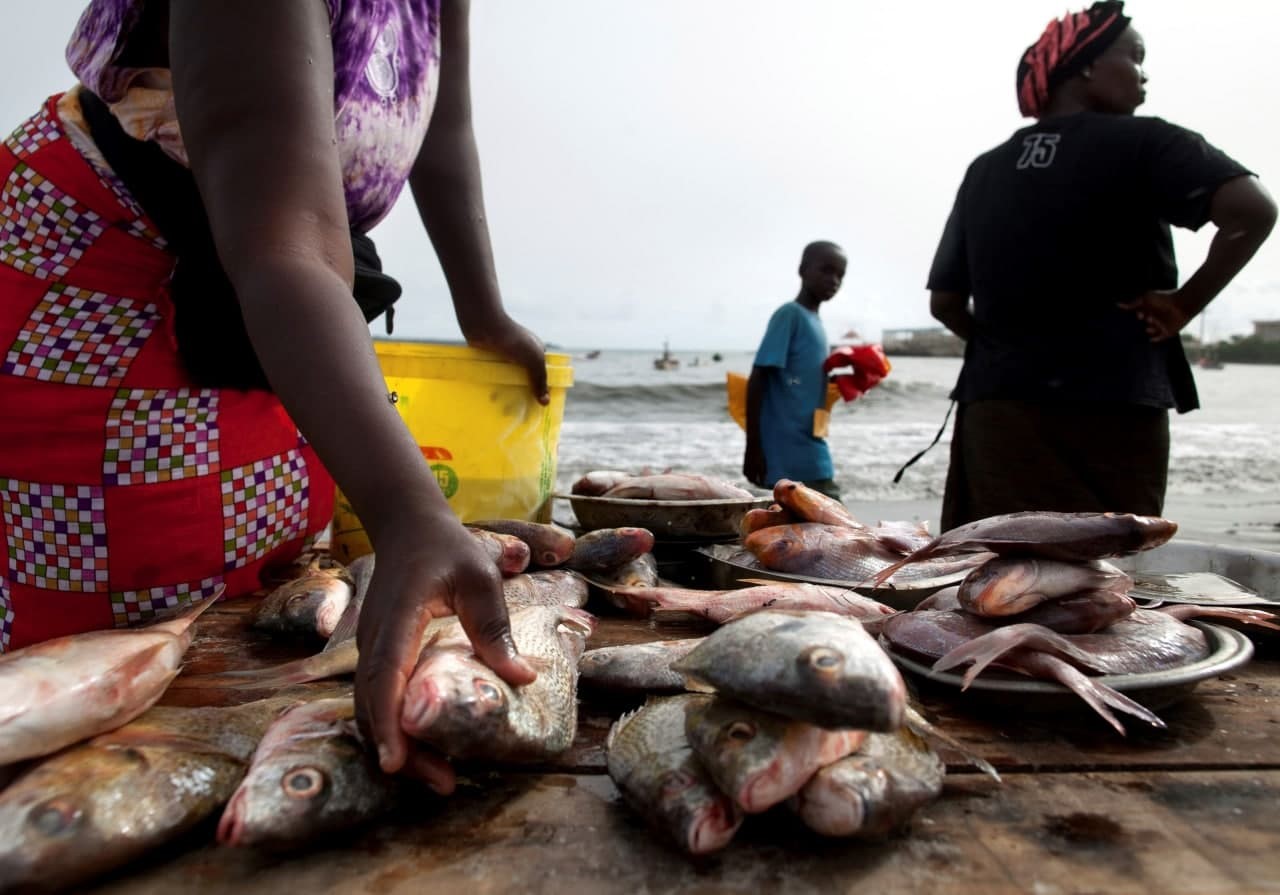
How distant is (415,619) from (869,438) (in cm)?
1931

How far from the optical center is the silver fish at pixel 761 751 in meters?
1.14

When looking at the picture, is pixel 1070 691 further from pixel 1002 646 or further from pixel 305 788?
pixel 305 788

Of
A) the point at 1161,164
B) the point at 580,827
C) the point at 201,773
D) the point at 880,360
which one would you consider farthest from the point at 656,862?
the point at 880,360

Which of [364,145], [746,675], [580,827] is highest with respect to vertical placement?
[364,145]

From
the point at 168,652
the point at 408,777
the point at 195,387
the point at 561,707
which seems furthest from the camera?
the point at 195,387

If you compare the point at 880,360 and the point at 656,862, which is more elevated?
the point at 880,360

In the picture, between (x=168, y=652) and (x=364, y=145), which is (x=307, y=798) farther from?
(x=364, y=145)

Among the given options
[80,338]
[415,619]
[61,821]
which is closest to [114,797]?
[61,821]

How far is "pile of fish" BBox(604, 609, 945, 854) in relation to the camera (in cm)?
113

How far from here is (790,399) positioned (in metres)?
7.01

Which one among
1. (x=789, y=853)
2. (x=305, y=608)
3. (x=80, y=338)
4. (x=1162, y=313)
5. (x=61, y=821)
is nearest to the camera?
(x=61, y=821)

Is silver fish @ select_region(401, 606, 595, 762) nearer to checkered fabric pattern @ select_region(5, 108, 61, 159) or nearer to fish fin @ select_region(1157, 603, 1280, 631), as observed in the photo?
fish fin @ select_region(1157, 603, 1280, 631)

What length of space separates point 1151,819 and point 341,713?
4.04ft

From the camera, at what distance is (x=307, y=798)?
1128 mm
